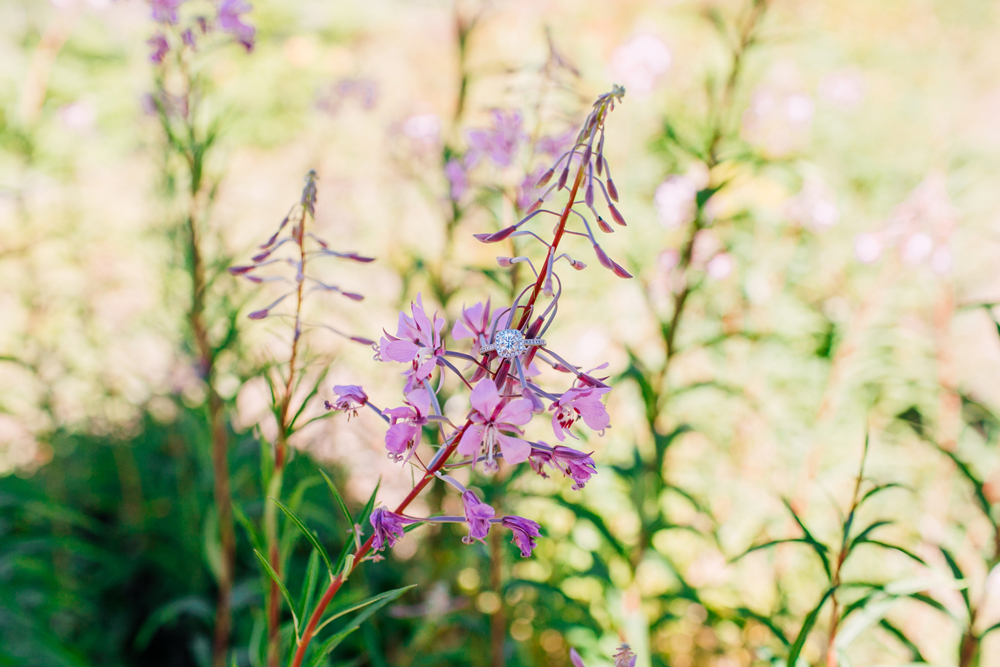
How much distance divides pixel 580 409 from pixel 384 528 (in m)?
0.28

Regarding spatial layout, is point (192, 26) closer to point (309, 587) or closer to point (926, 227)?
point (309, 587)

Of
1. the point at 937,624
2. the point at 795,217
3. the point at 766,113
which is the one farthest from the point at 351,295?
the point at 766,113

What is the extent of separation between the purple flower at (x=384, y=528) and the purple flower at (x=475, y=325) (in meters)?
0.23

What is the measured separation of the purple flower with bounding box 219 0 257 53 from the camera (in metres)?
1.31

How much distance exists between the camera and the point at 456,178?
1.78m

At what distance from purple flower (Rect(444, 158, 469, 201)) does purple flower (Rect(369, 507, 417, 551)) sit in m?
1.34

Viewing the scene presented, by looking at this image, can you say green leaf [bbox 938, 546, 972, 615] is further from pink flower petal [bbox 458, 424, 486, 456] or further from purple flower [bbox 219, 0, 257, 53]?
purple flower [bbox 219, 0, 257, 53]

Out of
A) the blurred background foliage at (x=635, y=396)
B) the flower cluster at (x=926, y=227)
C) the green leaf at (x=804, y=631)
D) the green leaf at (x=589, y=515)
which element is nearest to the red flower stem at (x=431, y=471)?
the blurred background foliage at (x=635, y=396)

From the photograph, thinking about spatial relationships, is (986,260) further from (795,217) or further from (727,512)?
(727,512)

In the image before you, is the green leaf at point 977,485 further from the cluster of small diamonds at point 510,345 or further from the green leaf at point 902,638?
the cluster of small diamonds at point 510,345

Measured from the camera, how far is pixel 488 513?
0.63 meters

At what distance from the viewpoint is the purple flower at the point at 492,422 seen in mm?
596

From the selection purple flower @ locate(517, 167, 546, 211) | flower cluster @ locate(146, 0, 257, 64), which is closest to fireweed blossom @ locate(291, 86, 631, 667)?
purple flower @ locate(517, 167, 546, 211)

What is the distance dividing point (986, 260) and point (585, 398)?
3.89 m
